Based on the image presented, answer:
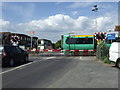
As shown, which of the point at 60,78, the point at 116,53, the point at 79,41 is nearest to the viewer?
the point at 60,78

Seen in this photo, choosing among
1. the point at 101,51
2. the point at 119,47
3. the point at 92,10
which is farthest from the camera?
the point at 92,10

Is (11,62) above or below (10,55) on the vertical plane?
below

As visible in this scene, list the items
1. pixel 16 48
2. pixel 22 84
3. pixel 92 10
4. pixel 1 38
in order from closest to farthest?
pixel 22 84 → pixel 16 48 → pixel 92 10 → pixel 1 38

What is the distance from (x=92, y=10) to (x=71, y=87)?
21208 millimetres

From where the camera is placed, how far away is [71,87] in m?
6.60

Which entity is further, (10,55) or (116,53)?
(10,55)

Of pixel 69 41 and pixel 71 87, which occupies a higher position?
→ pixel 69 41

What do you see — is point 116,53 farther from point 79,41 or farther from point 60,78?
point 79,41

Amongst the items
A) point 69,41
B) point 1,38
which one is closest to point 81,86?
point 69,41

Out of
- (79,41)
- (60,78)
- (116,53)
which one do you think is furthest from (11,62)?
(79,41)

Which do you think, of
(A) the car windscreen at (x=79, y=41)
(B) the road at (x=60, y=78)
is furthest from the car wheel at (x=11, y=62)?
(A) the car windscreen at (x=79, y=41)

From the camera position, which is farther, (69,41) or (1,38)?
(1,38)

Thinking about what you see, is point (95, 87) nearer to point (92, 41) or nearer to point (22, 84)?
point (22, 84)

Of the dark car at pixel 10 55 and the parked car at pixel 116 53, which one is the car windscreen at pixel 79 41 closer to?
the dark car at pixel 10 55
